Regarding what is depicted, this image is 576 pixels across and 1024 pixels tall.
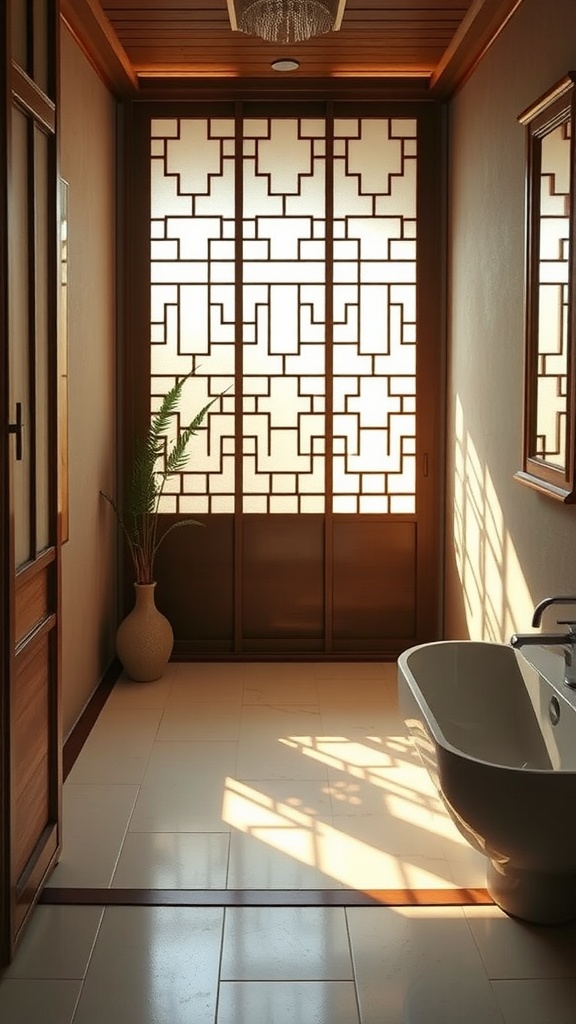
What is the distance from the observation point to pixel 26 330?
268cm

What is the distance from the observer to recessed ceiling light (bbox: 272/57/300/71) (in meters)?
4.73

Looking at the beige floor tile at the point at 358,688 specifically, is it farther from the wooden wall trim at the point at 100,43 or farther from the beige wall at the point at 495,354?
the wooden wall trim at the point at 100,43

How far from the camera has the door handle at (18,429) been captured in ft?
8.06

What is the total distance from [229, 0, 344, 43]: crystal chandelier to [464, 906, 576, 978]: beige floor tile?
2715 millimetres

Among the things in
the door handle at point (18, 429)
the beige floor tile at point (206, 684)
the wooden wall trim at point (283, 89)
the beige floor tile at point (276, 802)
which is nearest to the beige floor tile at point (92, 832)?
the beige floor tile at point (276, 802)

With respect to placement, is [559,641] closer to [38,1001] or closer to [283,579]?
[38,1001]

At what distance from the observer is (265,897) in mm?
2811

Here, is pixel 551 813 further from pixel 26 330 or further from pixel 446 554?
pixel 446 554

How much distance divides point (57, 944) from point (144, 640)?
91.5 inches

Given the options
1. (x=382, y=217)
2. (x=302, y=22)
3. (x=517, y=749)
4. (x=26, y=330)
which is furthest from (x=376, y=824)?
(x=382, y=217)

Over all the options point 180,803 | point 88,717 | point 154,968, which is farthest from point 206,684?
point 154,968

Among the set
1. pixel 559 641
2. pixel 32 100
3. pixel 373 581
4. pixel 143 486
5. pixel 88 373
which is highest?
pixel 32 100

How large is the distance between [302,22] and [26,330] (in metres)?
1.63

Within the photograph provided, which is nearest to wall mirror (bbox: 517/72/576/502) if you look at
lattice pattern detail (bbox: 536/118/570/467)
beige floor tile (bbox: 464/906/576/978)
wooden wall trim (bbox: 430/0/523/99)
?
lattice pattern detail (bbox: 536/118/570/467)
